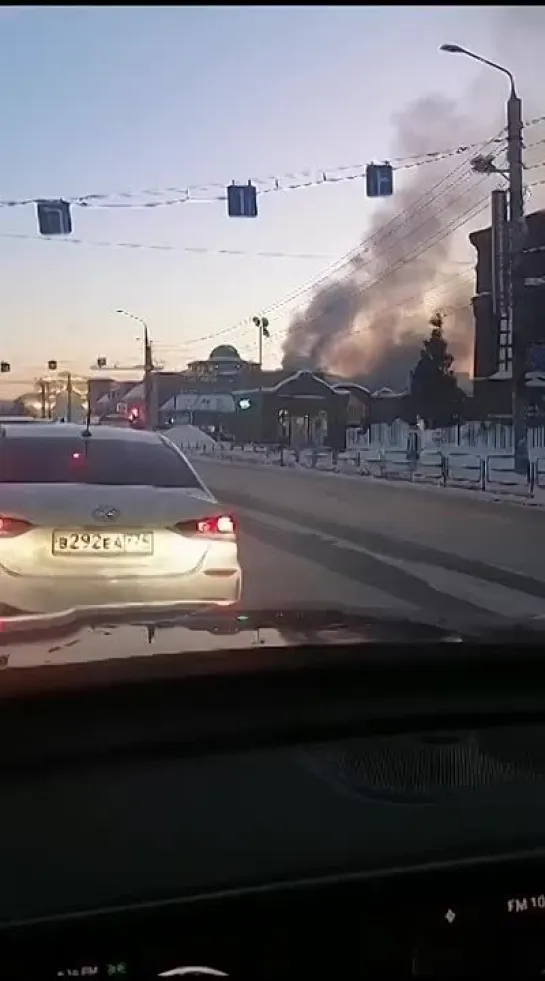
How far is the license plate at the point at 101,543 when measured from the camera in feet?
21.2

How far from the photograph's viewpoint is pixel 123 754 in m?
2.31

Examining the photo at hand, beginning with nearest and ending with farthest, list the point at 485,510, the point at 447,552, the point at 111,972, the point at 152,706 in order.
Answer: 1. the point at 111,972
2. the point at 152,706
3. the point at 447,552
4. the point at 485,510

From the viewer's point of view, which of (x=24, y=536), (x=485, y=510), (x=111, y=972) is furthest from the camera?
(x=485, y=510)

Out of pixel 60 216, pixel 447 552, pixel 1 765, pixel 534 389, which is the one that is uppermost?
pixel 60 216

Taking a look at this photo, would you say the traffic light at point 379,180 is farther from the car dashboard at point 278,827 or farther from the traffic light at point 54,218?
the car dashboard at point 278,827

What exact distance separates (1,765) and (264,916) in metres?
0.54

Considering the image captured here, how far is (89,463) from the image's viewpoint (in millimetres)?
7062

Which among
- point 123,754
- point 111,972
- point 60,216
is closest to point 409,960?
point 111,972

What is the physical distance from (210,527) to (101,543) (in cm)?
54

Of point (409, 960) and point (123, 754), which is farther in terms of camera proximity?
point (123, 754)

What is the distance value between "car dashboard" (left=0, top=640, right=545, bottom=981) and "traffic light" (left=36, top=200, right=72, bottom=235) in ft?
22.4

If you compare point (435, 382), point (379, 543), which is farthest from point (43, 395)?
point (379, 543)

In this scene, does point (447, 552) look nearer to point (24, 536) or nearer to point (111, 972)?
point (24, 536)

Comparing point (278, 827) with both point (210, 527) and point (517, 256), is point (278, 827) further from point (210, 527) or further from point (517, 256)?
point (517, 256)
